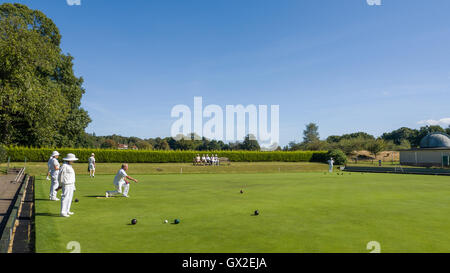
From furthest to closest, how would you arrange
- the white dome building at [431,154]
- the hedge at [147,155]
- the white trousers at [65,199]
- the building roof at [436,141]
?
the building roof at [436,141]
the white dome building at [431,154]
the hedge at [147,155]
the white trousers at [65,199]

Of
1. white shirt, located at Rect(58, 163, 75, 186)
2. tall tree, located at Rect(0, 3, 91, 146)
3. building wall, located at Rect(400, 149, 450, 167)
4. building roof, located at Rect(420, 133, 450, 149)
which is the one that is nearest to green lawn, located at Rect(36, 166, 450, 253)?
white shirt, located at Rect(58, 163, 75, 186)

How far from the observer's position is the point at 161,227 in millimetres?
8219

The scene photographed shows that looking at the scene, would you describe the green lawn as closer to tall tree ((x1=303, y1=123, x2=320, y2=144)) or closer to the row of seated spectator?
the row of seated spectator

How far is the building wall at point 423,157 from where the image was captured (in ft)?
198

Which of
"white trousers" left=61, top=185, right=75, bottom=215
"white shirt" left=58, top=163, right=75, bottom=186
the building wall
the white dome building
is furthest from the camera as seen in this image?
the building wall

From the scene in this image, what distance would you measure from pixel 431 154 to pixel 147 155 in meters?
54.3

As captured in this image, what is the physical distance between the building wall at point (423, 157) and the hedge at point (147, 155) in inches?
662

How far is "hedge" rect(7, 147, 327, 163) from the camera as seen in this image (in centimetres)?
4562

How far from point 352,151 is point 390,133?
69829 millimetres

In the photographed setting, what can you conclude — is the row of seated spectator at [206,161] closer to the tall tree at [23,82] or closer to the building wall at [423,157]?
the tall tree at [23,82]

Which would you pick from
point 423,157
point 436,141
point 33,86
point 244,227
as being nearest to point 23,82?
point 33,86

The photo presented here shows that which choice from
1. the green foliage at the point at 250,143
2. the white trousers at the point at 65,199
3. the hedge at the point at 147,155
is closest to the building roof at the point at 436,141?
the hedge at the point at 147,155
